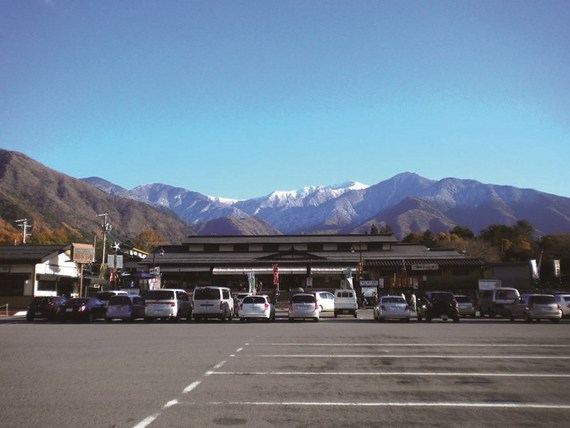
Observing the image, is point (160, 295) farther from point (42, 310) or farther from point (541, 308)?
point (541, 308)

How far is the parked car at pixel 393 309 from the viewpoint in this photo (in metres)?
28.1

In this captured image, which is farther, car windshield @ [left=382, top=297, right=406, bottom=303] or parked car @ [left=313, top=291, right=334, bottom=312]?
parked car @ [left=313, top=291, right=334, bottom=312]

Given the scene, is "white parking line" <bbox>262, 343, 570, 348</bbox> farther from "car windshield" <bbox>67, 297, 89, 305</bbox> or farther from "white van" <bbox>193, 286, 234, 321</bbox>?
"car windshield" <bbox>67, 297, 89, 305</bbox>

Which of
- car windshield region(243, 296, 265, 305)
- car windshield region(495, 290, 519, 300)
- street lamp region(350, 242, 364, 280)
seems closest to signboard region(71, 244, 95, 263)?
street lamp region(350, 242, 364, 280)

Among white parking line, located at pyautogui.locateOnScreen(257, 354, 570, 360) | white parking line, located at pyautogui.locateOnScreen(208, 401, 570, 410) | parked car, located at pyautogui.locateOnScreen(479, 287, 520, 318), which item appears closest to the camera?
white parking line, located at pyautogui.locateOnScreen(208, 401, 570, 410)

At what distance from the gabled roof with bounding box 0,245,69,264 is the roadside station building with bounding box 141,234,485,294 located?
32.9ft

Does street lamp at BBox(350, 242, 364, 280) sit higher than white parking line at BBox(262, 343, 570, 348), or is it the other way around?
street lamp at BBox(350, 242, 364, 280)

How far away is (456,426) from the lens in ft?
21.4

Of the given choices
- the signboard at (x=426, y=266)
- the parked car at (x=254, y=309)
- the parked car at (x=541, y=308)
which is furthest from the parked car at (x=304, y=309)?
the signboard at (x=426, y=266)

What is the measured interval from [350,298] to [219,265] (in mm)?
27261

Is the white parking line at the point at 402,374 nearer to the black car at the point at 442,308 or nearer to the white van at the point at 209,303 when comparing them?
the black car at the point at 442,308

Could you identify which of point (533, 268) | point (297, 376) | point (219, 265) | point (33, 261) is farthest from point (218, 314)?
point (533, 268)

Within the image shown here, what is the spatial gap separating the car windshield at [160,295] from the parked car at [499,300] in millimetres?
19534

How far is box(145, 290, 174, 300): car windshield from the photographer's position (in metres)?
28.6
